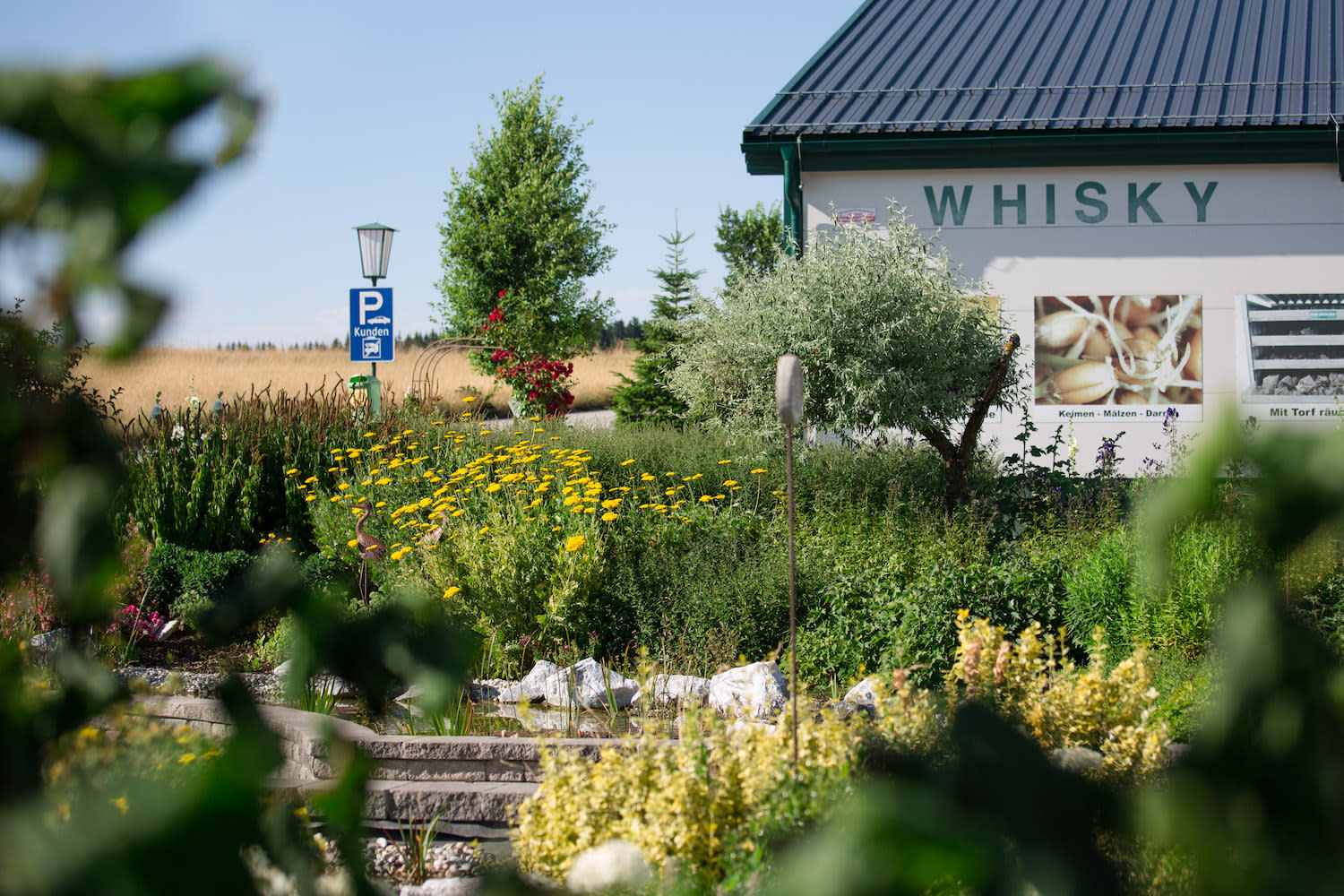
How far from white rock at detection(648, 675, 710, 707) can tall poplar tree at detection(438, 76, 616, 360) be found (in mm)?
16386

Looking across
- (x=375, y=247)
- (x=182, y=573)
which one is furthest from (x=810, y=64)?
(x=182, y=573)

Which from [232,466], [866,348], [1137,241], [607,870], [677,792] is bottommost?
[677,792]

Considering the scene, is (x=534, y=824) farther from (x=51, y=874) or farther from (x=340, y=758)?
(x=51, y=874)

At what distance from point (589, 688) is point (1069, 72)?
9.66 metres

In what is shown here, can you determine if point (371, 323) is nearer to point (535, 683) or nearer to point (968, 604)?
point (535, 683)

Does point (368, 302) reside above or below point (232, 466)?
above

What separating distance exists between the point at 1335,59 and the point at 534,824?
12.4 metres

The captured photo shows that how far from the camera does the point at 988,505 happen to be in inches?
275

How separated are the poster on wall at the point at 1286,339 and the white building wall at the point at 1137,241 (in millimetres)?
21

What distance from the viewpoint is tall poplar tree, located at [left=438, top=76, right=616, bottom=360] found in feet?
69.1

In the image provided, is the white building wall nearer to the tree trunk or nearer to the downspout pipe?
the downspout pipe

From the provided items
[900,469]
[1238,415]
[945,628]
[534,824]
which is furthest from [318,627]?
[900,469]

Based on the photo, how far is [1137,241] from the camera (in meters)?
10.1

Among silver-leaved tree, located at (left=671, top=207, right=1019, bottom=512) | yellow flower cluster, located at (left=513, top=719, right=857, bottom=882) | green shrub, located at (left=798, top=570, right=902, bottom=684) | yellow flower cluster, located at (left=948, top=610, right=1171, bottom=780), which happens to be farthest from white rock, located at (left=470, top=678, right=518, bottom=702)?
silver-leaved tree, located at (left=671, top=207, right=1019, bottom=512)
